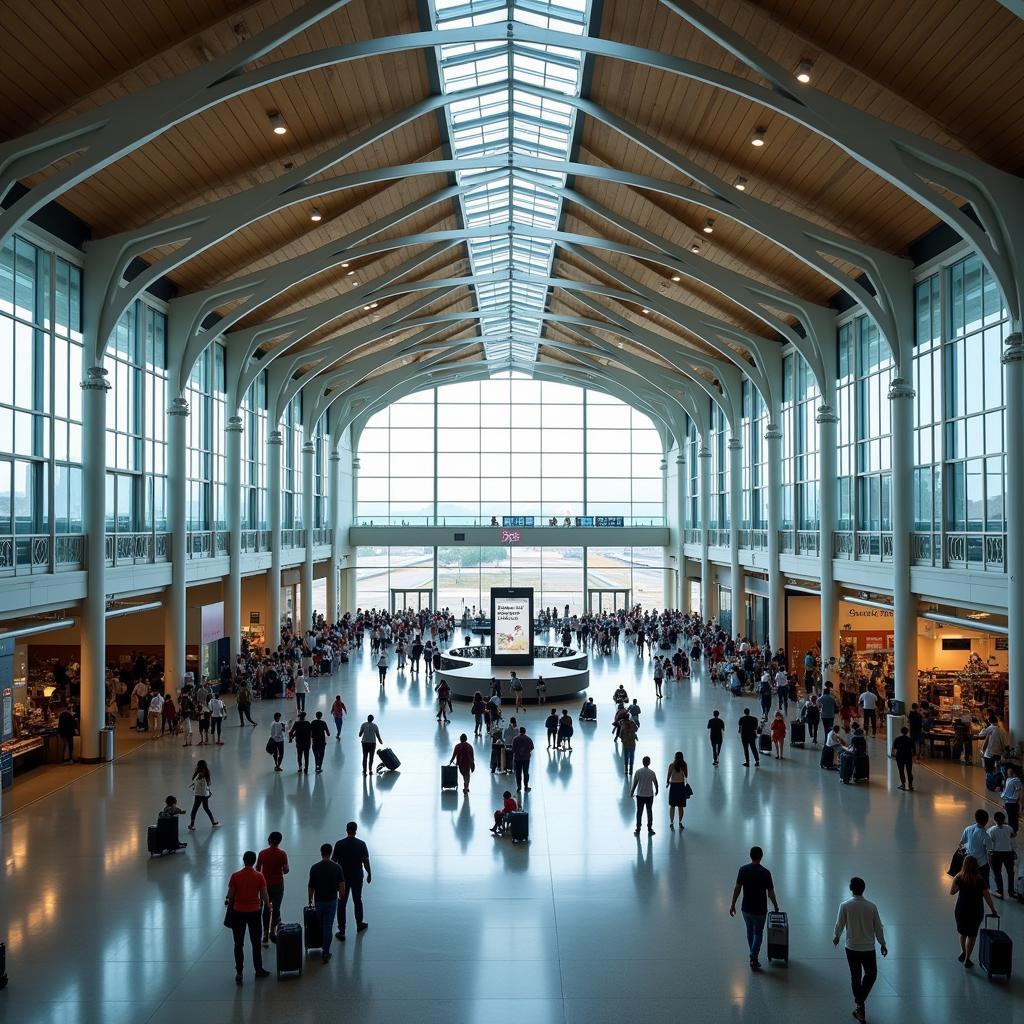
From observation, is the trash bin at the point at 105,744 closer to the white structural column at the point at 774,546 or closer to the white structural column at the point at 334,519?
the white structural column at the point at 774,546

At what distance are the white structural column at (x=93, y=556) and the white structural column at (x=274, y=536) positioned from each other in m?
13.7

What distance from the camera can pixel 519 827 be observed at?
40.9 feet

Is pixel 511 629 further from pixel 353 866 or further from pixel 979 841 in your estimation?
pixel 979 841

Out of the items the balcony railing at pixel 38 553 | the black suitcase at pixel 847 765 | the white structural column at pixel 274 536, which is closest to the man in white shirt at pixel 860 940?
the black suitcase at pixel 847 765

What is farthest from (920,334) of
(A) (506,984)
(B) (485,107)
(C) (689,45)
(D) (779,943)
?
(A) (506,984)

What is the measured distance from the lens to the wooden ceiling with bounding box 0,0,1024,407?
13680 mm

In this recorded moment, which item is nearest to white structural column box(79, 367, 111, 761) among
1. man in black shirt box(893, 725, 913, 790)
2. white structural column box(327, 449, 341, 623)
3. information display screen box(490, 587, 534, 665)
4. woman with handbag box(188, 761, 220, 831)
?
woman with handbag box(188, 761, 220, 831)

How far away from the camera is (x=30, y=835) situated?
13.1m

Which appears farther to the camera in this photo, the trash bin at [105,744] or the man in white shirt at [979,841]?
the trash bin at [105,744]

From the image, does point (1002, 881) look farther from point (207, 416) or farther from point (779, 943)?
point (207, 416)

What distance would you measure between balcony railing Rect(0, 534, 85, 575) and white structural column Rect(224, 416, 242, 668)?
382 inches

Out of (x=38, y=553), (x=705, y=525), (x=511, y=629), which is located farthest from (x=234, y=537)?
(x=705, y=525)

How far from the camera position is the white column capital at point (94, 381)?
18609mm

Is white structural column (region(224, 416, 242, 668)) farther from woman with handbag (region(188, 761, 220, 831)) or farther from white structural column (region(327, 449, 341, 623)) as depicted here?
woman with handbag (region(188, 761, 220, 831))
